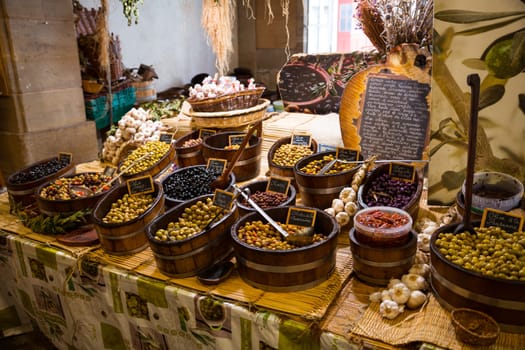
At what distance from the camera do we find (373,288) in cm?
195

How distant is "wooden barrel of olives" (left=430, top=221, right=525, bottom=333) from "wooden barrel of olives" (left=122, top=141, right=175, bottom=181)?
6.78 ft

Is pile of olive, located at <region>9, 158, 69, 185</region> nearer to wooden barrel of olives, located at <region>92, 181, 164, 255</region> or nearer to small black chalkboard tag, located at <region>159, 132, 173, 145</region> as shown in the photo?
small black chalkboard tag, located at <region>159, 132, 173, 145</region>

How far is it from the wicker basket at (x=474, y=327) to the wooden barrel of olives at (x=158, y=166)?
2.19m

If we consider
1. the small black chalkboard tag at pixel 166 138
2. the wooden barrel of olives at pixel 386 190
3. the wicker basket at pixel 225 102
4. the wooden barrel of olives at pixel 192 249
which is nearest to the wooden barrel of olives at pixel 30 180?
the small black chalkboard tag at pixel 166 138

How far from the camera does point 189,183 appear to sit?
2.75 metres

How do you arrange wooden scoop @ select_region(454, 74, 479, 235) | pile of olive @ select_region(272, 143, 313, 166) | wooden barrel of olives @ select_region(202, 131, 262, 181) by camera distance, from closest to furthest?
wooden scoop @ select_region(454, 74, 479, 235), pile of olive @ select_region(272, 143, 313, 166), wooden barrel of olives @ select_region(202, 131, 262, 181)

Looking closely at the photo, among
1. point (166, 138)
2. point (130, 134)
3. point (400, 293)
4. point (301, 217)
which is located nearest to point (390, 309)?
point (400, 293)

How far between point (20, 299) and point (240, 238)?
1.90 metres

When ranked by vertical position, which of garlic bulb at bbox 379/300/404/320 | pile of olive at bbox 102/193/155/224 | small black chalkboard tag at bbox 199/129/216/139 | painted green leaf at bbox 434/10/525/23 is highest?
painted green leaf at bbox 434/10/525/23

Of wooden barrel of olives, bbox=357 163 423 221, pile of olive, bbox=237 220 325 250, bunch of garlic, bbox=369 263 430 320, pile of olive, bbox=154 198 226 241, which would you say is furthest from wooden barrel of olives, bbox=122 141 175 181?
bunch of garlic, bbox=369 263 430 320

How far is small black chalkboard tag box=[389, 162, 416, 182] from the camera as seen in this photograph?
2.43 metres

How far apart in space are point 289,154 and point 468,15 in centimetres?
135

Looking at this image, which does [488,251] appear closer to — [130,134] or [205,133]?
[205,133]

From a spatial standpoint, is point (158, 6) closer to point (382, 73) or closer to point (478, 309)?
point (382, 73)
